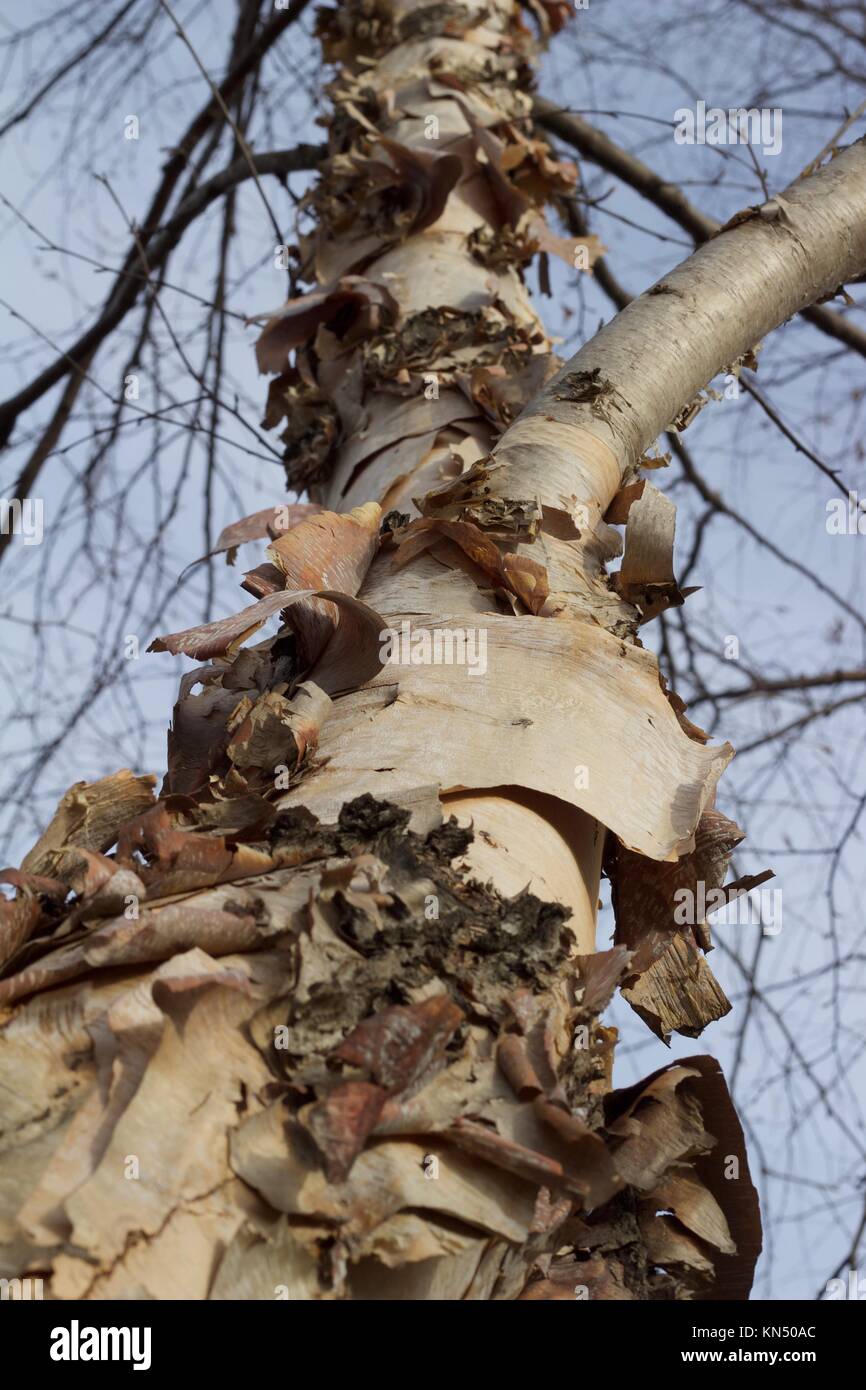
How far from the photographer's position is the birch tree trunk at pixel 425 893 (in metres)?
0.59

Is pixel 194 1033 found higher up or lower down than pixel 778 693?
lower down

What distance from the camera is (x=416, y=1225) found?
1.95 feet

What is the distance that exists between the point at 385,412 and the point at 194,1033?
2.88 ft

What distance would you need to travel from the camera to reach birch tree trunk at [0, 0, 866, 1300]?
0.59 metres

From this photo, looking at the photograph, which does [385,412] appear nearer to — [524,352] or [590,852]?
[524,352]

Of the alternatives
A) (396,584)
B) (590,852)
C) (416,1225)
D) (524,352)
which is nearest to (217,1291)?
(416,1225)

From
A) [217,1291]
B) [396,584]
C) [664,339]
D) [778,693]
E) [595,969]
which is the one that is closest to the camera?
[217,1291]

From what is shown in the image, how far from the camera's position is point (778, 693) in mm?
2248

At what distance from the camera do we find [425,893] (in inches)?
27.9

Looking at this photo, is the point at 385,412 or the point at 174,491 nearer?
the point at 385,412

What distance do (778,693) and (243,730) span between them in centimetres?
159

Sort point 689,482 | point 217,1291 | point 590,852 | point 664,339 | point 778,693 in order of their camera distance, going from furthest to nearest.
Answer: point 689,482 → point 778,693 → point 664,339 → point 590,852 → point 217,1291

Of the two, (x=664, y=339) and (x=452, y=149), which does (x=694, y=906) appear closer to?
(x=664, y=339)

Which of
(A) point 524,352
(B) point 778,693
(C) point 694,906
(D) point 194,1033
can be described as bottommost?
(D) point 194,1033
